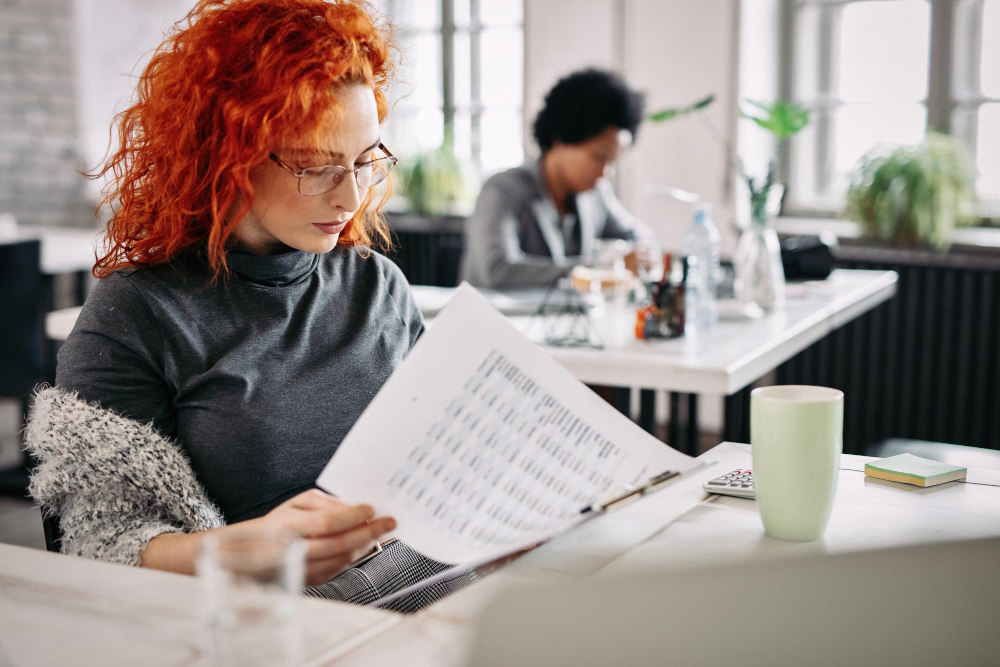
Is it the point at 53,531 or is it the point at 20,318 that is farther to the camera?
the point at 20,318

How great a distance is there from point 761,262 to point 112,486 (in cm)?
170

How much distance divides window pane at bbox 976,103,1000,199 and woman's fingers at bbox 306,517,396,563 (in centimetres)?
329

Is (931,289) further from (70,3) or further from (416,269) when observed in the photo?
(70,3)

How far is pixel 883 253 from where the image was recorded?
3430mm

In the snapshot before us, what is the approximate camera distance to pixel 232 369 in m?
1.13

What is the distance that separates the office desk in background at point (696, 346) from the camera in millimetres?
1810

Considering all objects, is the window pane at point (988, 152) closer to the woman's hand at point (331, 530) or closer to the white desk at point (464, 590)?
the white desk at point (464, 590)

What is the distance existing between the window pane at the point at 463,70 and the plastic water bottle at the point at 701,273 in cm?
261

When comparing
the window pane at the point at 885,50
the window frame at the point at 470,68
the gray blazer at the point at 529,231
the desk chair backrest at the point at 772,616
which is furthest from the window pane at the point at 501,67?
the desk chair backrest at the point at 772,616

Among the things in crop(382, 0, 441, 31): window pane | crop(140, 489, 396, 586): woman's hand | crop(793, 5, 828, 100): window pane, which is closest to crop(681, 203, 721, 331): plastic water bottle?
crop(140, 489, 396, 586): woman's hand

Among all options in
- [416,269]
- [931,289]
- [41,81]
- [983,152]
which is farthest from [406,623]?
[41,81]

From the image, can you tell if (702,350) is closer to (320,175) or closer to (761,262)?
(761,262)

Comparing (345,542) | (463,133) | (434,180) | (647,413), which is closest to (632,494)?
(345,542)

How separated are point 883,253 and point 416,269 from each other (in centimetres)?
207
